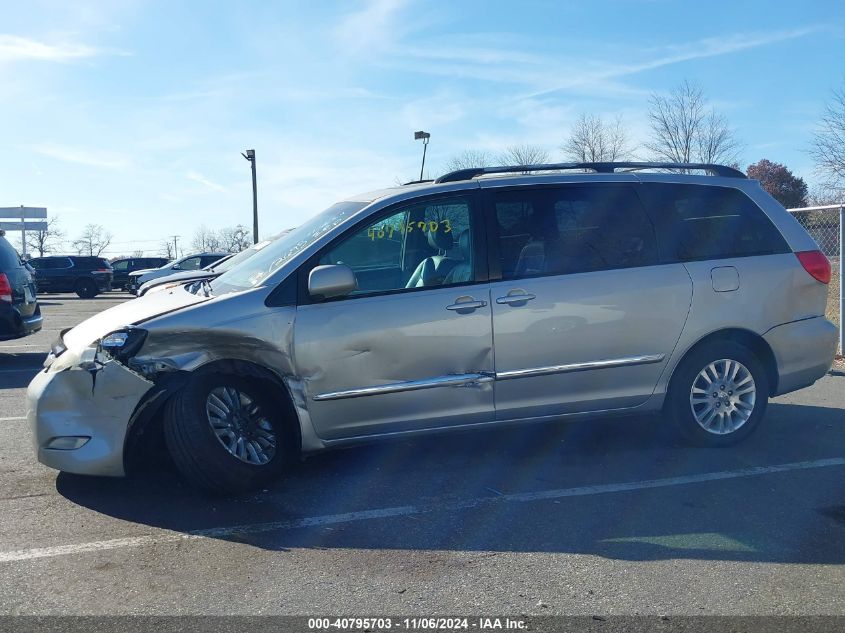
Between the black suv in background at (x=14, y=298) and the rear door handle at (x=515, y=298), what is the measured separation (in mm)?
7323

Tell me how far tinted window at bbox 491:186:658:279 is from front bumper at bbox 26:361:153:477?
7.65 ft

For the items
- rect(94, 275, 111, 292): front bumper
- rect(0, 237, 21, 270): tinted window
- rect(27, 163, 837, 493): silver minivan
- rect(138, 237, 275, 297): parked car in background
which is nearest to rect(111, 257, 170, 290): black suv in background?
rect(94, 275, 111, 292): front bumper

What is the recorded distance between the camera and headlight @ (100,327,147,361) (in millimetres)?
4562

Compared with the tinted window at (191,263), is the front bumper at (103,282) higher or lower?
lower

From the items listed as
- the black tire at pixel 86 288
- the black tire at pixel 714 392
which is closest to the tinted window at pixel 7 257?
the black tire at pixel 714 392

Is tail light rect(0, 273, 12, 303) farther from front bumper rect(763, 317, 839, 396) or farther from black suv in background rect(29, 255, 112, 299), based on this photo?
black suv in background rect(29, 255, 112, 299)

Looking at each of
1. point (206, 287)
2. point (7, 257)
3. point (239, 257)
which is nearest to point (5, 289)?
point (7, 257)

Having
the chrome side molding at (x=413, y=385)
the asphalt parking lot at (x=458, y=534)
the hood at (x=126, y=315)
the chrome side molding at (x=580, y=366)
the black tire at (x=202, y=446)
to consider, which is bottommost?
the asphalt parking lot at (x=458, y=534)

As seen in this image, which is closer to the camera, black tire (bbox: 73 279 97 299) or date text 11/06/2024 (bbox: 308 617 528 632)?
date text 11/06/2024 (bbox: 308 617 528 632)

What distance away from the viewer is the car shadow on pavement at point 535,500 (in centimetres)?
403

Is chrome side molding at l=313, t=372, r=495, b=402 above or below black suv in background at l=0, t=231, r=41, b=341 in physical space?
below

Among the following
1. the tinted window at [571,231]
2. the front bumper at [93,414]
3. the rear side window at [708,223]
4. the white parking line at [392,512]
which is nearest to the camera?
the white parking line at [392,512]

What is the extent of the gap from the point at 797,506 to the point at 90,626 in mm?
3579

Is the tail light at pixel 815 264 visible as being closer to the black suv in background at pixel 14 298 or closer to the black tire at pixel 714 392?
the black tire at pixel 714 392
